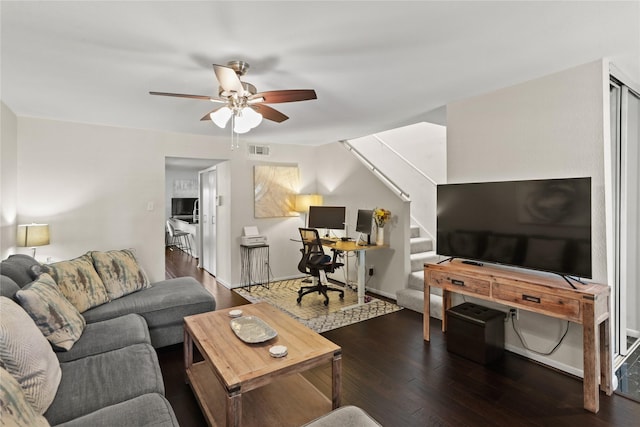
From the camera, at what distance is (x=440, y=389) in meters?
2.35

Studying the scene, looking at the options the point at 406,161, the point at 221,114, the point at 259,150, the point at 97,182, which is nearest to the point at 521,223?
the point at 221,114

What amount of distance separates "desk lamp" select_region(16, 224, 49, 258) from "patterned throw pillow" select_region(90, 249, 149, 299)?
0.59m

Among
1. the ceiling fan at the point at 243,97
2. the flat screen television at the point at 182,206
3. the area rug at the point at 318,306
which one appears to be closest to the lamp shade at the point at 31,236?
the ceiling fan at the point at 243,97

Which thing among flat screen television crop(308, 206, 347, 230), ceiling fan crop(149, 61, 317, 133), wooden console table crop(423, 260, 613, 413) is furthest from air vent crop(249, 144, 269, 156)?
wooden console table crop(423, 260, 613, 413)

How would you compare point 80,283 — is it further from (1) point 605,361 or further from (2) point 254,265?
(1) point 605,361

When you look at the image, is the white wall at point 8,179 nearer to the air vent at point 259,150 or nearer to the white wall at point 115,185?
the white wall at point 115,185

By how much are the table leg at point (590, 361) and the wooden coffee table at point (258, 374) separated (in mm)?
1675

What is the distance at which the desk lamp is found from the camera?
319 centimetres

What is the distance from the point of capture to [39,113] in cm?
351

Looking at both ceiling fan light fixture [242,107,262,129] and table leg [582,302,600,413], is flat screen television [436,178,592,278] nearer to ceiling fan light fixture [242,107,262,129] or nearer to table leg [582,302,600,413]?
table leg [582,302,600,413]

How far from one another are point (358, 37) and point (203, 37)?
3.17 feet

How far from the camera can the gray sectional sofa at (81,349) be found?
137 centimetres

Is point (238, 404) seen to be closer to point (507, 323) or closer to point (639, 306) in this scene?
point (507, 323)

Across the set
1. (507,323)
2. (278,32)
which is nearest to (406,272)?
(507,323)
